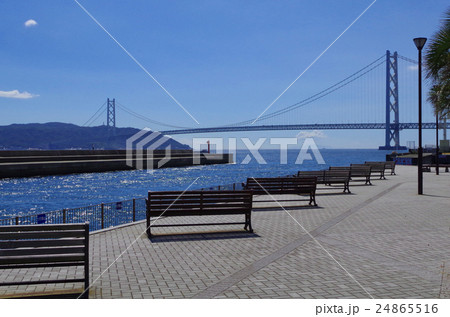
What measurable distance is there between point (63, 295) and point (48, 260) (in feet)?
1.45

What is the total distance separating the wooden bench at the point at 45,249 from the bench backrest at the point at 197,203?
10.8 feet

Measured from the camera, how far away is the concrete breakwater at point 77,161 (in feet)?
140

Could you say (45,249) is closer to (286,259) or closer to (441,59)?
(286,259)

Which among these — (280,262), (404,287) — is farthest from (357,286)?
(280,262)

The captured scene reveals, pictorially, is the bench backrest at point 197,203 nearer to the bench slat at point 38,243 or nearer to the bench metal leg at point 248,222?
the bench metal leg at point 248,222

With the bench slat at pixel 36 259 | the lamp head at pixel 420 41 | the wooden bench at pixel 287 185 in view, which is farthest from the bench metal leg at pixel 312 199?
the bench slat at pixel 36 259

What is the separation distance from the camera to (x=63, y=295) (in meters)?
5.21

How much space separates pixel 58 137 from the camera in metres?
151

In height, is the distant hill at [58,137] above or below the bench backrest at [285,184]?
above

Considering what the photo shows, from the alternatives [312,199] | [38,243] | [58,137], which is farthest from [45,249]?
[58,137]

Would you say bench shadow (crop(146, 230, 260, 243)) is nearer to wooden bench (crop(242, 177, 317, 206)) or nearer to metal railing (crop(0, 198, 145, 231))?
metal railing (crop(0, 198, 145, 231))

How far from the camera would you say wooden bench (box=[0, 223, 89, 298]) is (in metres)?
5.14

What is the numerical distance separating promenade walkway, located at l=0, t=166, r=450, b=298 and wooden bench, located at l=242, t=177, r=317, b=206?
1905mm

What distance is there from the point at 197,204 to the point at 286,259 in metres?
2.91
